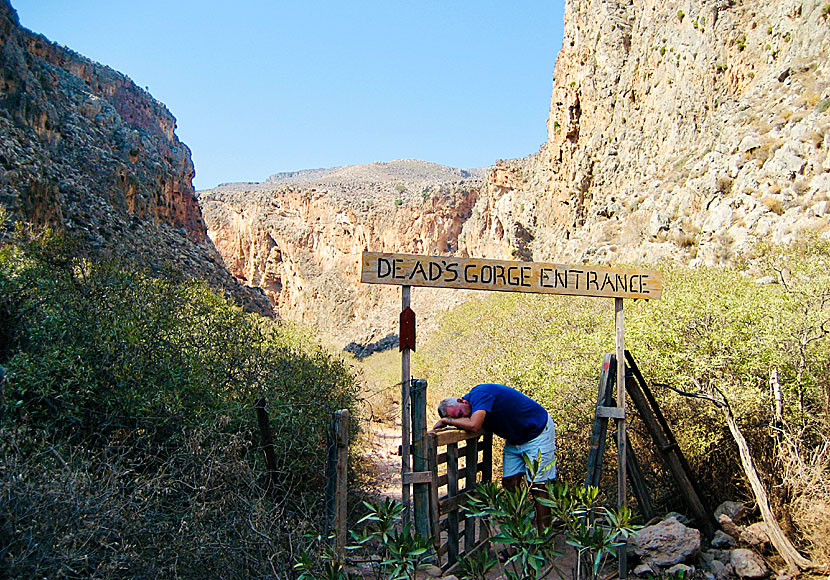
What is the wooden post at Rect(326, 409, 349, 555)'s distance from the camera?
442 centimetres

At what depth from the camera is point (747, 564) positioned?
5.64m

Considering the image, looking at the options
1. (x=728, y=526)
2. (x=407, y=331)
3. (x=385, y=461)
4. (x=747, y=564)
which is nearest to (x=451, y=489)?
(x=407, y=331)

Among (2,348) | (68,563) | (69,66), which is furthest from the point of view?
(69,66)

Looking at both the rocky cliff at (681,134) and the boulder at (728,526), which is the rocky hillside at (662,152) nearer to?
the rocky cliff at (681,134)

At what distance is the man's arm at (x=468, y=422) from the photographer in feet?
16.6

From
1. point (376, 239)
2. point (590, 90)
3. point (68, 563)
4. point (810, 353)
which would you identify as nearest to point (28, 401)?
point (68, 563)

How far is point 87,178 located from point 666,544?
21.7m

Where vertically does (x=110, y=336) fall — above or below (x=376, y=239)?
below

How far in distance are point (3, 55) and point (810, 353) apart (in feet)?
78.0

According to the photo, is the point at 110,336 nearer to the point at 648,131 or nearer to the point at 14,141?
the point at 14,141

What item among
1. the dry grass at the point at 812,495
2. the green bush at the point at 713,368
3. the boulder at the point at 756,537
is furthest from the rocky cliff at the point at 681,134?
the boulder at the point at 756,537

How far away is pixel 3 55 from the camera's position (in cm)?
2034

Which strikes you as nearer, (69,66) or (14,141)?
(14,141)

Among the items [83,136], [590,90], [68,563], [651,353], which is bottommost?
[68,563]
